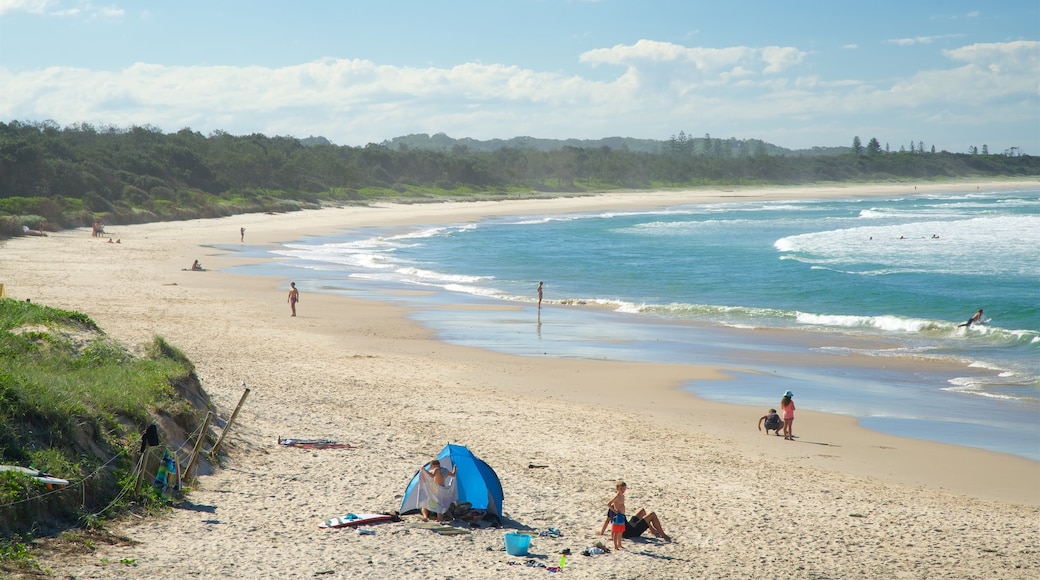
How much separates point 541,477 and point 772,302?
20.3 m

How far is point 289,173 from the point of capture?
86.1 meters

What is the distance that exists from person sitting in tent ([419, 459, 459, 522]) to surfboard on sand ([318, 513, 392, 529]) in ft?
1.44

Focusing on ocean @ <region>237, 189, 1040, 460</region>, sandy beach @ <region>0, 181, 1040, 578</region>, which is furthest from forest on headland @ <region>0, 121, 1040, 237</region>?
sandy beach @ <region>0, 181, 1040, 578</region>

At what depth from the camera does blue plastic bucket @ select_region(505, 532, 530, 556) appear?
8945 mm

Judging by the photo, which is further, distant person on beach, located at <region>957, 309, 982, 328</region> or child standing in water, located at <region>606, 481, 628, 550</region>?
distant person on beach, located at <region>957, 309, 982, 328</region>

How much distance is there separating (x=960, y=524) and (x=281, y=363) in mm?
12808

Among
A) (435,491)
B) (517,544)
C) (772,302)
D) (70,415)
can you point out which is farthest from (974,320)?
(70,415)

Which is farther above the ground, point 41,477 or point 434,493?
point 41,477

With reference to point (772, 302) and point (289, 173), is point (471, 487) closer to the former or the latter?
point (772, 302)

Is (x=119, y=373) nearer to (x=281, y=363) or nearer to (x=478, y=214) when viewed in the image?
(x=281, y=363)

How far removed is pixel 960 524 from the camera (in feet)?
34.1

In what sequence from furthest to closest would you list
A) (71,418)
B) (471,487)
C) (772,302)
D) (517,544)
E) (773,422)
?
1. (772,302)
2. (773,422)
3. (471,487)
4. (71,418)
5. (517,544)

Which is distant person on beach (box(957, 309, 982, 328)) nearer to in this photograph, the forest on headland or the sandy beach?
the sandy beach

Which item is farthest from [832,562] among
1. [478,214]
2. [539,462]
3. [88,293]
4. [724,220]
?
[478,214]
